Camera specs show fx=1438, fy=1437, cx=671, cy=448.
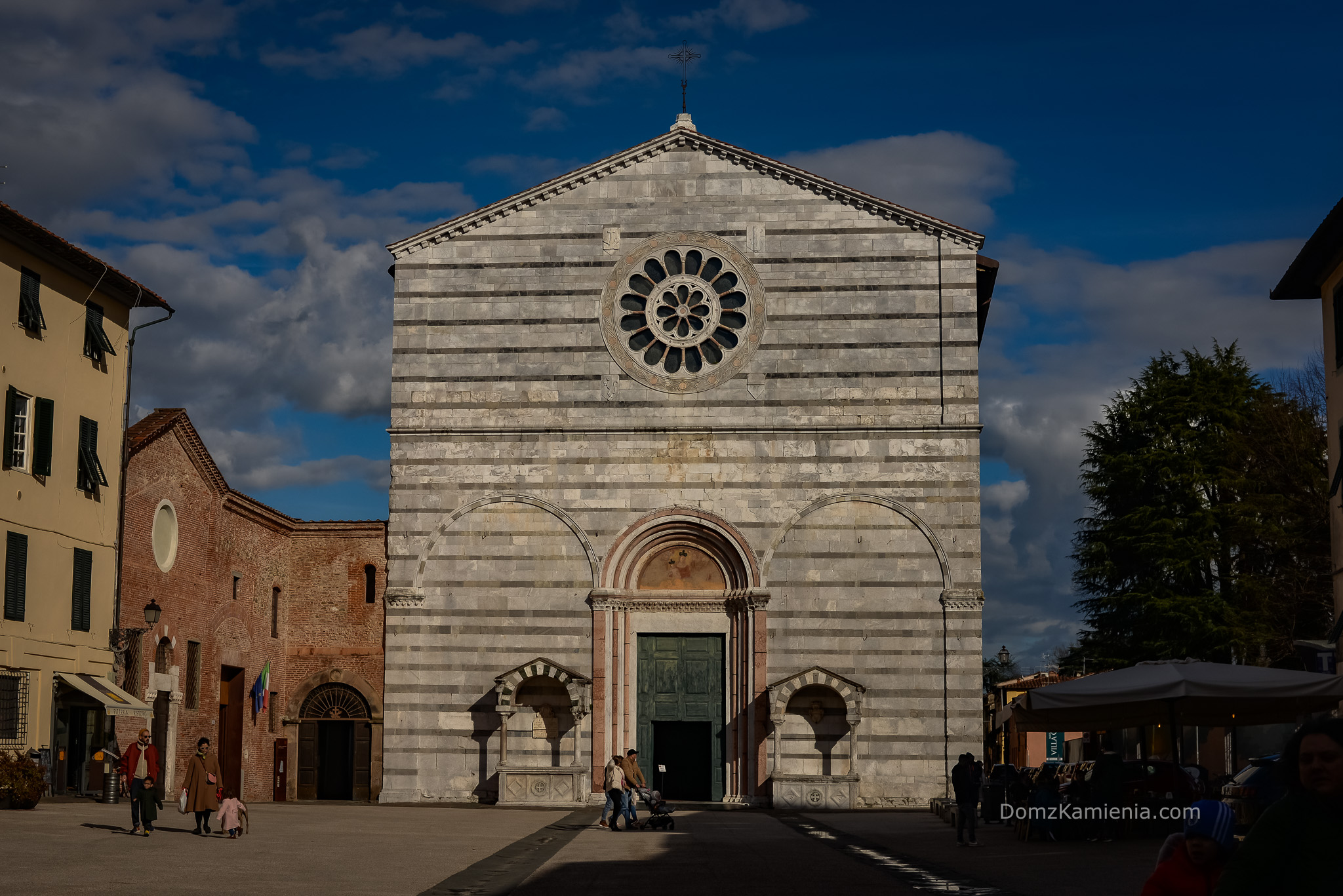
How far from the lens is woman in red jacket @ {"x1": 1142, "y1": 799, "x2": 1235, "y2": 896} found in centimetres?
545

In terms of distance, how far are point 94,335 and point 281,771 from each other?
1116 cm

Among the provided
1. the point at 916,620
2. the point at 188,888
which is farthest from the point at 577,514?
the point at 188,888

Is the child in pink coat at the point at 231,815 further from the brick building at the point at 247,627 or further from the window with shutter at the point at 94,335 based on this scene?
the window with shutter at the point at 94,335

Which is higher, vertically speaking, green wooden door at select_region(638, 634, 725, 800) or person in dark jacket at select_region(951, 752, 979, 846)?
green wooden door at select_region(638, 634, 725, 800)

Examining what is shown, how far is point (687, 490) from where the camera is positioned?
94.8ft

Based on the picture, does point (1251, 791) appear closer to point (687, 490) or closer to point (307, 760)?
point (687, 490)

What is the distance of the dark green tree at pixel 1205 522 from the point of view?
34125mm

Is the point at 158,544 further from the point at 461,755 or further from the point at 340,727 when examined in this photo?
the point at 340,727

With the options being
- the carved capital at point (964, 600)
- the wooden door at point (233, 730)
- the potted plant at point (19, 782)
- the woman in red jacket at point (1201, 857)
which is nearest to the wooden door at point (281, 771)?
the wooden door at point (233, 730)

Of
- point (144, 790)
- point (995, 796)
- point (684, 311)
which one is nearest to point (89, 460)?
point (144, 790)

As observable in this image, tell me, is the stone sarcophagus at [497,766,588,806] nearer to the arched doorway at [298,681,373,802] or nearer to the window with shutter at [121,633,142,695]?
the arched doorway at [298,681,373,802]

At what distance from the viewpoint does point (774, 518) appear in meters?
28.7

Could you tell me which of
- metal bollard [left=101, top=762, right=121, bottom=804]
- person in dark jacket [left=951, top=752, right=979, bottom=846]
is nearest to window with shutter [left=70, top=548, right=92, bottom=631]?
metal bollard [left=101, top=762, right=121, bottom=804]

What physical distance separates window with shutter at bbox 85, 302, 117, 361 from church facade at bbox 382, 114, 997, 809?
5780mm
